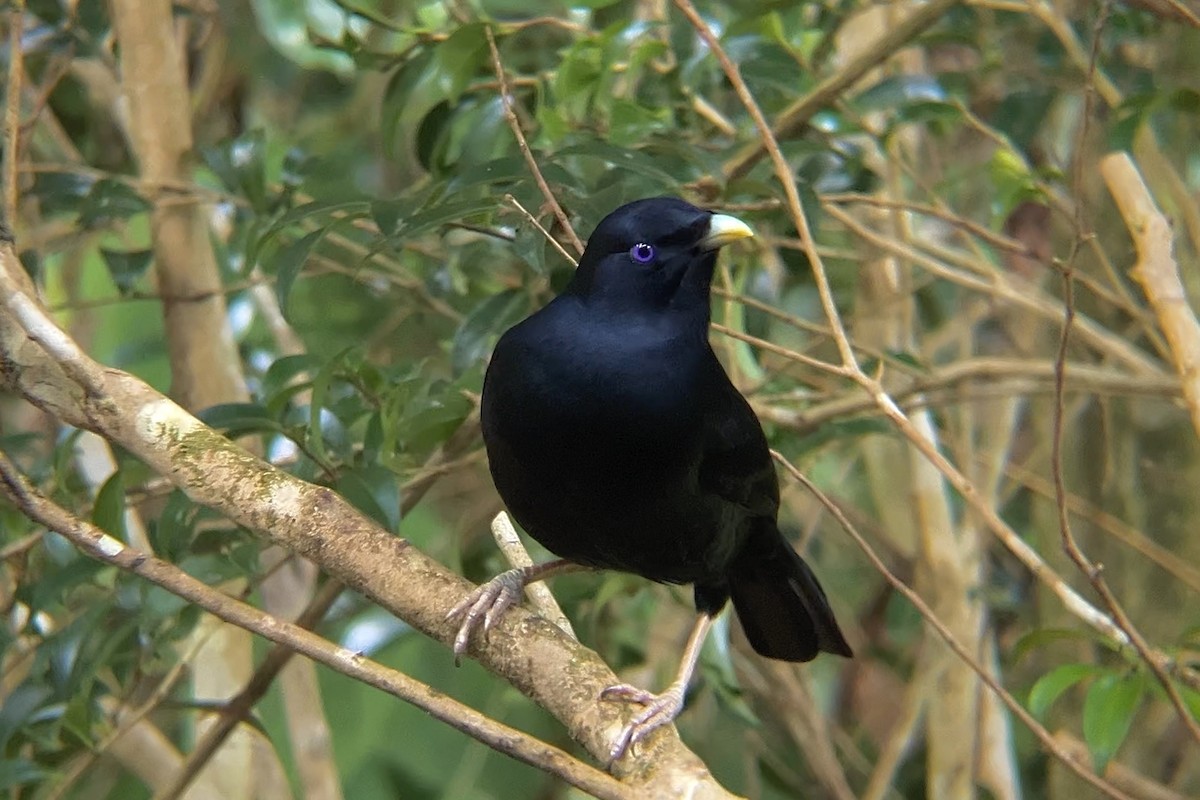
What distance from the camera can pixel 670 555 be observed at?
2713 millimetres

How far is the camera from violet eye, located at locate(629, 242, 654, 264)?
2.62m

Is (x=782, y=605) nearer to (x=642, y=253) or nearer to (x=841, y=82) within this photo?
(x=642, y=253)

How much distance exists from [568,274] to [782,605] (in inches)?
35.0

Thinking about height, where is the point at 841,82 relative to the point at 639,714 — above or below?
above

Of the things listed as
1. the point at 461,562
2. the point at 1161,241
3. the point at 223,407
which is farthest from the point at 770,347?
the point at 461,562

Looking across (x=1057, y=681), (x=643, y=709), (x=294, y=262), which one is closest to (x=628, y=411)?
(x=643, y=709)

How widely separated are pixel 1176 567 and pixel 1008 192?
1337 millimetres

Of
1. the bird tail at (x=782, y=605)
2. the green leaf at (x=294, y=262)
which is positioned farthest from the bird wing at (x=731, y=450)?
the green leaf at (x=294, y=262)

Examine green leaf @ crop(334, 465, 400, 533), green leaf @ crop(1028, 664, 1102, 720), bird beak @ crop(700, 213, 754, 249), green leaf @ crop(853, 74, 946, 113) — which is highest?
bird beak @ crop(700, 213, 754, 249)

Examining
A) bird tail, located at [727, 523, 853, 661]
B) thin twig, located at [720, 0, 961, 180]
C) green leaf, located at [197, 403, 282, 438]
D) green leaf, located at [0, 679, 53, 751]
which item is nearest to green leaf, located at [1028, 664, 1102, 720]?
bird tail, located at [727, 523, 853, 661]

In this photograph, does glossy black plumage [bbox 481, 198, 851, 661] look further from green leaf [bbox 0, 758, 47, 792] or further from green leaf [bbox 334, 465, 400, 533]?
green leaf [bbox 0, 758, 47, 792]

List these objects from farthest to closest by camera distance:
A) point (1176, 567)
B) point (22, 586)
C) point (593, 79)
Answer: point (1176, 567)
point (593, 79)
point (22, 586)

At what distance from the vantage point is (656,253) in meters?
2.62

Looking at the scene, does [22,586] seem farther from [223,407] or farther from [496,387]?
[496,387]
